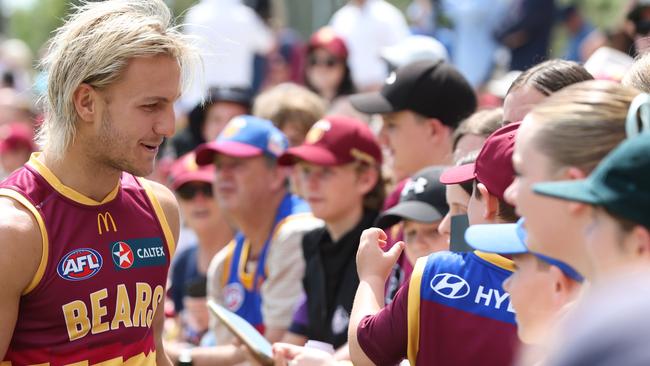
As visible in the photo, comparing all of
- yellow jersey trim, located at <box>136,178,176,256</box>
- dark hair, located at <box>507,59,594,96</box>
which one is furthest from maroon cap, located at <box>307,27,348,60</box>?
yellow jersey trim, located at <box>136,178,176,256</box>

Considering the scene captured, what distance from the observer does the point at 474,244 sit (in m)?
2.44

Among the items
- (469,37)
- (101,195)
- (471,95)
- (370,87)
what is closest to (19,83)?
(370,87)

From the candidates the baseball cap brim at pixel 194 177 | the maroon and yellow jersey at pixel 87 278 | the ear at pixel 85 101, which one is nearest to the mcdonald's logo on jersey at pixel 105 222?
the maroon and yellow jersey at pixel 87 278

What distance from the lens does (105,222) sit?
351cm

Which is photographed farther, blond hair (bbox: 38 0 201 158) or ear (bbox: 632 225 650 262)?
blond hair (bbox: 38 0 201 158)

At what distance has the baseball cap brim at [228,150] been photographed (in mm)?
6020

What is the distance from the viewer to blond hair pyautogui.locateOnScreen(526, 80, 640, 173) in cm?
210

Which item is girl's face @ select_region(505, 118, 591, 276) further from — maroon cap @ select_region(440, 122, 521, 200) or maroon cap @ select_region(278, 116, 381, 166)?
maroon cap @ select_region(278, 116, 381, 166)

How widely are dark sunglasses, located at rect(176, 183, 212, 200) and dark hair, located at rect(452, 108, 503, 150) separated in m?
2.60

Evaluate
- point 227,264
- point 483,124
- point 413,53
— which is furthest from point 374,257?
point 413,53

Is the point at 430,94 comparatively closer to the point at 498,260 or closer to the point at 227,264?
the point at 227,264

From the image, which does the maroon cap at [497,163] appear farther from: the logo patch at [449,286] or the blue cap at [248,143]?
the blue cap at [248,143]

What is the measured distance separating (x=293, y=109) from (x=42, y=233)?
3.80 meters

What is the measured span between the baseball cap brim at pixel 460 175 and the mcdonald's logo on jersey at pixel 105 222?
113 cm
